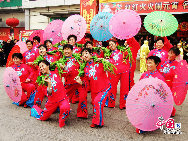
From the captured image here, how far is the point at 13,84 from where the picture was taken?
4.20 m

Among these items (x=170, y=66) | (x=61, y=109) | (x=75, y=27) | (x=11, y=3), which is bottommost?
(x=61, y=109)

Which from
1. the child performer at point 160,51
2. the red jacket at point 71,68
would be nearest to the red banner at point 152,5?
the child performer at point 160,51

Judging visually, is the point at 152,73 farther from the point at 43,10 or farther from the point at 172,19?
the point at 43,10

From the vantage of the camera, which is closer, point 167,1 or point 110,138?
point 110,138

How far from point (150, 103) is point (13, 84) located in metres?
2.88

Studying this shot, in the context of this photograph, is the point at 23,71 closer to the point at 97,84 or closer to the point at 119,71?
the point at 97,84

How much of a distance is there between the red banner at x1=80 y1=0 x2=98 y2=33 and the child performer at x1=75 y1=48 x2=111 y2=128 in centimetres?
783

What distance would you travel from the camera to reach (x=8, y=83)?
4.31m

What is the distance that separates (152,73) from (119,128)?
119 centimetres

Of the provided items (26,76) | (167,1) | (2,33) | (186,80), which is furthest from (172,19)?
(2,33)

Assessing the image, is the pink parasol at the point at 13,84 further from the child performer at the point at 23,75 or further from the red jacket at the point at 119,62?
the red jacket at the point at 119,62

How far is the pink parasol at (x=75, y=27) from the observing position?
17.8 ft

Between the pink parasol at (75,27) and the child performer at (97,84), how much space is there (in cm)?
174

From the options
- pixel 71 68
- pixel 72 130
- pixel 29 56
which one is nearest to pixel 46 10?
pixel 29 56
